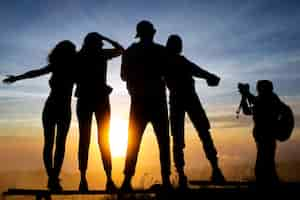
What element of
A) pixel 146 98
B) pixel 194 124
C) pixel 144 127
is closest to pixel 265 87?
pixel 194 124

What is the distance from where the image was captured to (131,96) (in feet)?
27.4

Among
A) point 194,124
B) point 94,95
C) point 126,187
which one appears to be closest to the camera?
point 126,187

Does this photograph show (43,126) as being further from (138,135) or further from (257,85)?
(257,85)

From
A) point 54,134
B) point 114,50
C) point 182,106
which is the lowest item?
point 54,134

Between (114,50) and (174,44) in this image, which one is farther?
(174,44)

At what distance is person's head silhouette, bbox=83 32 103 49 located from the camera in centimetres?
889

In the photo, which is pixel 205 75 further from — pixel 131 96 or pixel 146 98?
pixel 131 96

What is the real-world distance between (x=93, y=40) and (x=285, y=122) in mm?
5047

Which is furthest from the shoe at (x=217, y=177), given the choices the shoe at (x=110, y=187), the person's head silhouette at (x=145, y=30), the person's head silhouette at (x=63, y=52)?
the person's head silhouette at (x=63, y=52)

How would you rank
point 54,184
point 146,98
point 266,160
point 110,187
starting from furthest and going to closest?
point 266,160 < point 54,184 < point 110,187 < point 146,98

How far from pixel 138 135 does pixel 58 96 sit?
2.24 m

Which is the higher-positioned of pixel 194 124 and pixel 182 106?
pixel 182 106

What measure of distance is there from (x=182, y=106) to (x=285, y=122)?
2.60 meters

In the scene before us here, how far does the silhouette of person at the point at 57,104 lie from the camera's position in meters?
9.05
